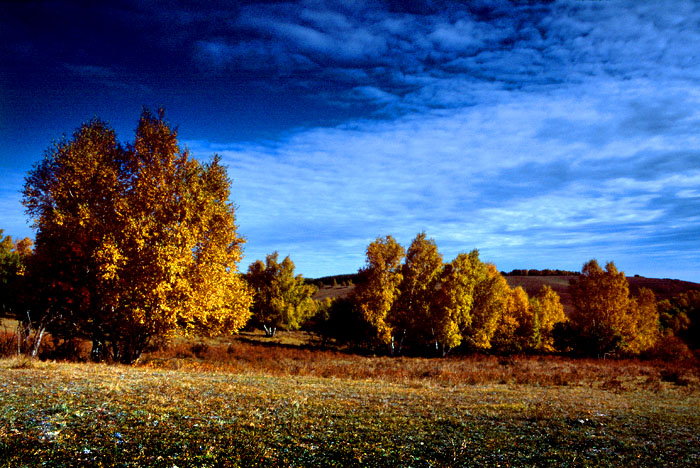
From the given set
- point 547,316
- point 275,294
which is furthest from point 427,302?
point 275,294

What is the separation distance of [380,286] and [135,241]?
35707 millimetres

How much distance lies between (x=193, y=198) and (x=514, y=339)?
182 feet

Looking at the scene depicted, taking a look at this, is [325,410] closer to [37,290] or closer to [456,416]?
[456,416]

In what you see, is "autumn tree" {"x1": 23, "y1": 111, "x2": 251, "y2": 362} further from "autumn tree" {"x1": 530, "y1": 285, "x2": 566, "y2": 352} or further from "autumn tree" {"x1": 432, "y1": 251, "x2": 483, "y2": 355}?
"autumn tree" {"x1": 530, "y1": 285, "x2": 566, "y2": 352}

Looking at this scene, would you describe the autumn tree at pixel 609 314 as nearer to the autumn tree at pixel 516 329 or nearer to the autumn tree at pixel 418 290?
the autumn tree at pixel 516 329

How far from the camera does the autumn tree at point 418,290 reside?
2116 inches

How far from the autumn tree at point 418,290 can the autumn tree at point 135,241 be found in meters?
32.8

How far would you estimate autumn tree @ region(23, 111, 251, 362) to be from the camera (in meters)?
20.8

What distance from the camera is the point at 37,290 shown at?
76.0 ft

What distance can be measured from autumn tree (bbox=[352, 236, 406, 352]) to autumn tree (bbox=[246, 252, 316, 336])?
2596cm

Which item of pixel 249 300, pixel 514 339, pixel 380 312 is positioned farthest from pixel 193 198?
pixel 514 339

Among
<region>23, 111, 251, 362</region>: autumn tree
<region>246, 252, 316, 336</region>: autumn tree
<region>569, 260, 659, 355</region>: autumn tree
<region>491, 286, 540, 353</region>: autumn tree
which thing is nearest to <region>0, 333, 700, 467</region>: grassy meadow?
<region>23, 111, 251, 362</region>: autumn tree

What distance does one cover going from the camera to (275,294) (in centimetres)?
7525

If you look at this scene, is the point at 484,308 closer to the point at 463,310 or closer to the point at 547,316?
the point at 463,310
